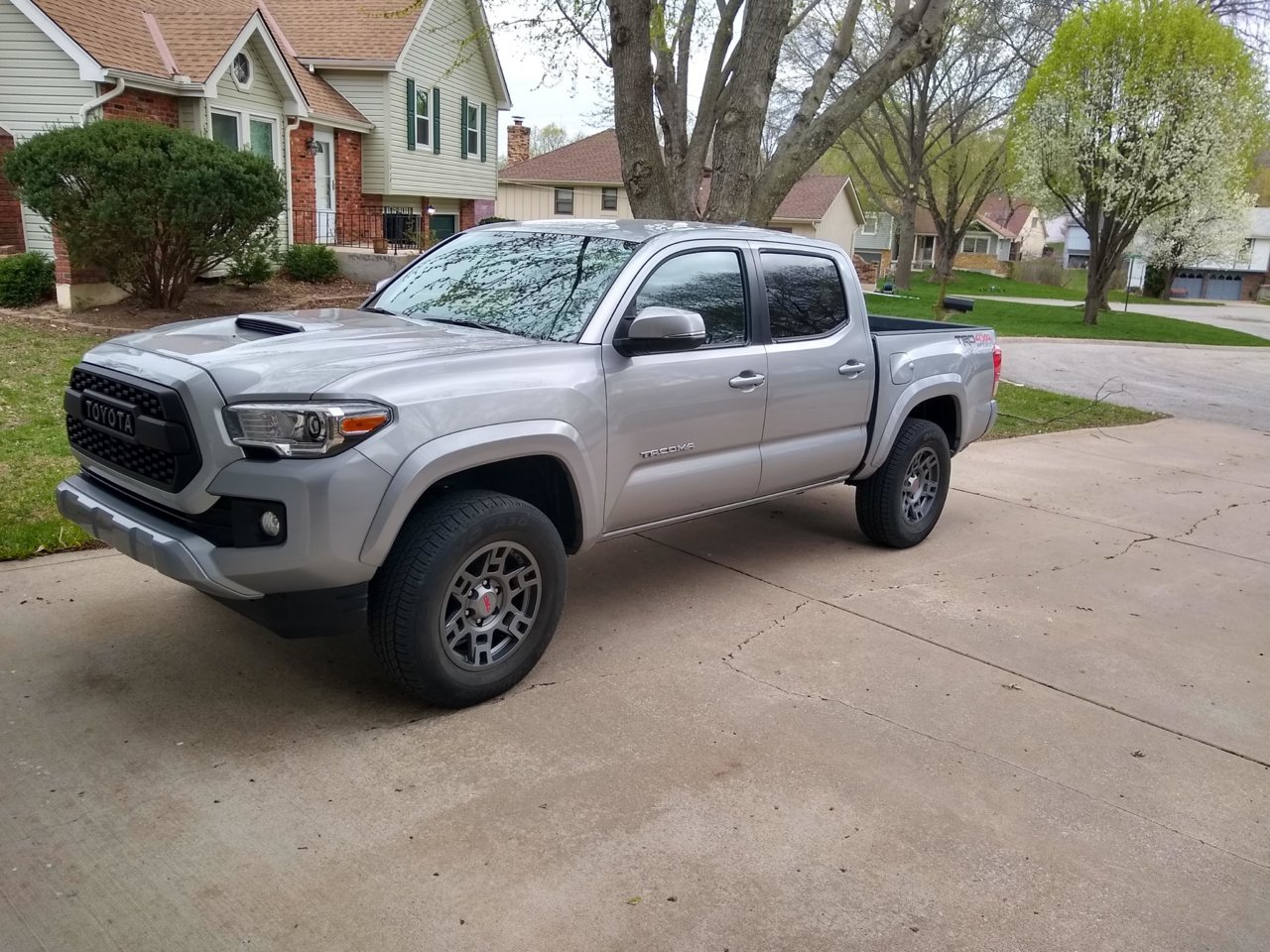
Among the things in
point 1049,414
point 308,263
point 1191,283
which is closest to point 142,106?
point 308,263

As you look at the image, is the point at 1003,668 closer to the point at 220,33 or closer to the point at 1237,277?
the point at 220,33

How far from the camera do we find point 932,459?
22.4 feet

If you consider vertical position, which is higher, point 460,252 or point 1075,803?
point 460,252

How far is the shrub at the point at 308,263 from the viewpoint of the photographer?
58.3 feet

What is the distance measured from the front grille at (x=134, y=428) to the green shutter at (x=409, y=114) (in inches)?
913

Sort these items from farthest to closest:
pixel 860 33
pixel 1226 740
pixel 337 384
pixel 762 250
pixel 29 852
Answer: pixel 860 33 → pixel 762 250 → pixel 1226 740 → pixel 337 384 → pixel 29 852

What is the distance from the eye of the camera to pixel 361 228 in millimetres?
24844

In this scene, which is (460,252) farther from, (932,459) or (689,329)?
(932,459)

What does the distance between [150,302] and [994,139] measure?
4324 centimetres

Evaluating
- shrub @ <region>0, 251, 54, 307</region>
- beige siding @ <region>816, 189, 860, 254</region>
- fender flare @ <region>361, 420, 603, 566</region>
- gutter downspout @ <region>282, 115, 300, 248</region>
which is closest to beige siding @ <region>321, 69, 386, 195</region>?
gutter downspout @ <region>282, 115, 300, 248</region>

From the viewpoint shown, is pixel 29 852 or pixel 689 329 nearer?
pixel 29 852

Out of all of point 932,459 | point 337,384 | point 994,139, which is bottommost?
point 932,459

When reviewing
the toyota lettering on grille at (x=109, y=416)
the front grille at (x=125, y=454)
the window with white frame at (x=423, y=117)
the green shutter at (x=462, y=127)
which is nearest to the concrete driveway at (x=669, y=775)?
the front grille at (x=125, y=454)

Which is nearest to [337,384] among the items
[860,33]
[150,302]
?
[150,302]
